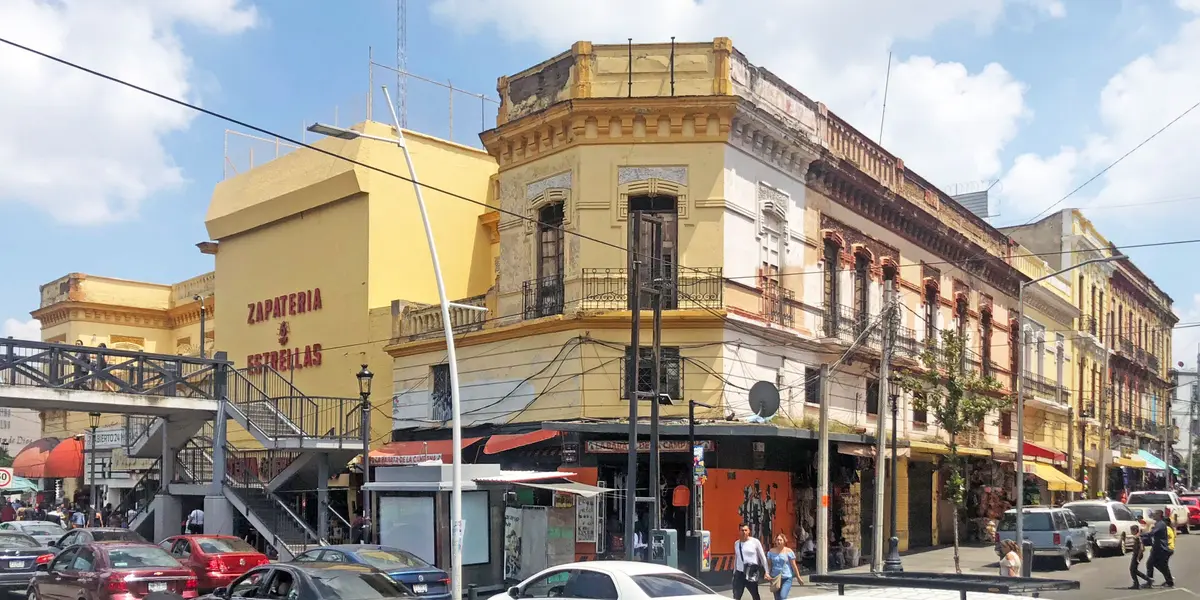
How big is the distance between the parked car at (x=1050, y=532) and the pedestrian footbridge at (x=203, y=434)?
57.2ft

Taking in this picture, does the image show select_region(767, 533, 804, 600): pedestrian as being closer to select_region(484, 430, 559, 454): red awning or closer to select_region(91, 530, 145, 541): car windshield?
select_region(484, 430, 559, 454): red awning

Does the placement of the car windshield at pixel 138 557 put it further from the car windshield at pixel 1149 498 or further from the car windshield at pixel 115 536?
the car windshield at pixel 1149 498

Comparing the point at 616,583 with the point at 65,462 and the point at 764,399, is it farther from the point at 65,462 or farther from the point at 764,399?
the point at 65,462

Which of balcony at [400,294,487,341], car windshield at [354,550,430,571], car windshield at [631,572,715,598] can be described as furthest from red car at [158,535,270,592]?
car windshield at [631,572,715,598]

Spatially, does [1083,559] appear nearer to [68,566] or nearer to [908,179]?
[908,179]

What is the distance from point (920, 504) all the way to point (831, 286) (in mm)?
9636

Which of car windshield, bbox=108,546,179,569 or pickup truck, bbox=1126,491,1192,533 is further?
pickup truck, bbox=1126,491,1192,533

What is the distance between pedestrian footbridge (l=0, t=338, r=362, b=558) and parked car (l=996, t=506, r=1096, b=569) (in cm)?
1744

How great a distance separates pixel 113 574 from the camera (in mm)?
18422

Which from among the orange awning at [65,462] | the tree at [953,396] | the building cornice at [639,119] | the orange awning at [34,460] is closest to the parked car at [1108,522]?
the tree at [953,396]

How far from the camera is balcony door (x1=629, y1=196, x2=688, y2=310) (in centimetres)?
2648

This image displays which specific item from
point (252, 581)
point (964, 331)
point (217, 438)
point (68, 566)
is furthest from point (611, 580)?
point (964, 331)

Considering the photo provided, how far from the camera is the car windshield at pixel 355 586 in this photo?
14.4m

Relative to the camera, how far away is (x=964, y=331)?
3897 centimetres
